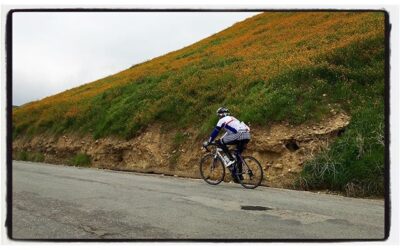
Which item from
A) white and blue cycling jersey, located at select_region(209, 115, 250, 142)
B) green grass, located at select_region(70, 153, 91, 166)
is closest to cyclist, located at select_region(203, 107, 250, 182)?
white and blue cycling jersey, located at select_region(209, 115, 250, 142)

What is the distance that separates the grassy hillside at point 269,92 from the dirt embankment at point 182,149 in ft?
1.60

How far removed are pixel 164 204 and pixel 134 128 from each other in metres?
14.7

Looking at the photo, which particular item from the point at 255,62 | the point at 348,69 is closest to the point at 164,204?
the point at 348,69

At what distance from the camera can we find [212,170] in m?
14.1

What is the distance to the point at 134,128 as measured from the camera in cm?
2367

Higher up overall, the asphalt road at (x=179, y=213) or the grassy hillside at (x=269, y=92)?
the grassy hillside at (x=269, y=92)

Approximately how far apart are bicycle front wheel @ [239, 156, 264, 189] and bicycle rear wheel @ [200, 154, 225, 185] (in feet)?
2.23

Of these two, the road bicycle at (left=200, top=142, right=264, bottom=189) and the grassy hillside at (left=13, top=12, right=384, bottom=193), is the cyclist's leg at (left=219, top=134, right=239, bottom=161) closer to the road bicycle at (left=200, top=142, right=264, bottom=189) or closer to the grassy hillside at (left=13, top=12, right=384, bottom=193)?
the road bicycle at (left=200, top=142, right=264, bottom=189)

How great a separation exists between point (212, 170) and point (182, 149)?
239 inches

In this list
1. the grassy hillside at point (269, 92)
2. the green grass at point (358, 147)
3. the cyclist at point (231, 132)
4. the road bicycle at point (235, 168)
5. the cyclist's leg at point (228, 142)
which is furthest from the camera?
the cyclist's leg at point (228, 142)

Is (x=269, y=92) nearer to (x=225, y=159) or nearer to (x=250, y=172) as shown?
(x=225, y=159)

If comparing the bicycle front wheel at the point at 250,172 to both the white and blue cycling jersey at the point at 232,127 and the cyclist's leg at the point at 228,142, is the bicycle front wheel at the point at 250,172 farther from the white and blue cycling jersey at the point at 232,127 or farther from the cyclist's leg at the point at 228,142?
the white and blue cycling jersey at the point at 232,127

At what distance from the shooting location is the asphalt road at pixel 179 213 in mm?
5988

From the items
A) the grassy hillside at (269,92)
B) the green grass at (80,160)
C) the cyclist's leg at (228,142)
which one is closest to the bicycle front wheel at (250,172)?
the cyclist's leg at (228,142)
